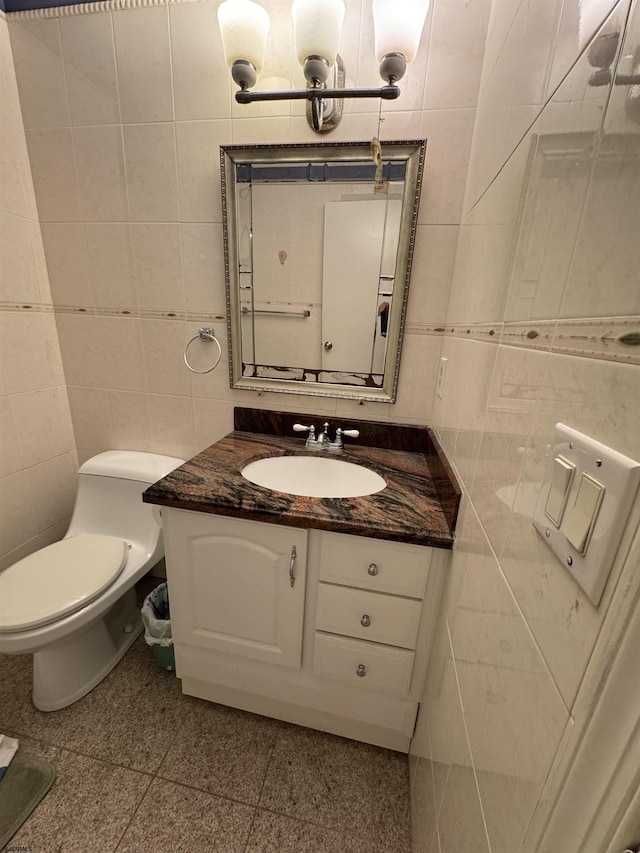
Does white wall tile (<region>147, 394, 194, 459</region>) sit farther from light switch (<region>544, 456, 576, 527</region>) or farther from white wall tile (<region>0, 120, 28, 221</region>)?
light switch (<region>544, 456, 576, 527</region>)

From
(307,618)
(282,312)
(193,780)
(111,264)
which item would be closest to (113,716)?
(193,780)

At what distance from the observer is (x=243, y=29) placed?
87 cm

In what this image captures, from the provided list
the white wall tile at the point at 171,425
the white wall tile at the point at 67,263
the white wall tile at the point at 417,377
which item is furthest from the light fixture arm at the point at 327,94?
the white wall tile at the point at 171,425

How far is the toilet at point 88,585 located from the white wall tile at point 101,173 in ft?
3.00

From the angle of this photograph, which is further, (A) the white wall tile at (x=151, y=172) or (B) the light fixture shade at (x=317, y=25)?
(A) the white wall tile at (x=151, y=172)

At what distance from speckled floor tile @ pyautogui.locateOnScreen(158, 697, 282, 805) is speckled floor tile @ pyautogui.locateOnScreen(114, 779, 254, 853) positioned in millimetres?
26

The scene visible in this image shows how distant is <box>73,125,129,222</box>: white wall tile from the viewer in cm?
117

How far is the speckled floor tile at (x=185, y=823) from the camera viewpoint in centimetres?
86

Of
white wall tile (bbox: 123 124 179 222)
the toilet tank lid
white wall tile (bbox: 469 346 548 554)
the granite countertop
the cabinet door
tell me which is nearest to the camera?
white wall tile (bbox: 469 346 548 554)

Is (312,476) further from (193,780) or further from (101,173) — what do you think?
(101,173)

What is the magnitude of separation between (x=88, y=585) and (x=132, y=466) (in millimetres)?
449

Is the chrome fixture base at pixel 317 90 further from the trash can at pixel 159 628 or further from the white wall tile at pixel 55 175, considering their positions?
the trash can at pixel 159 628

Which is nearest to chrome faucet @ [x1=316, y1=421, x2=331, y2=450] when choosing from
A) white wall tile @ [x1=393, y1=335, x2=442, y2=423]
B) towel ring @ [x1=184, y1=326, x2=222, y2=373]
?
white wall tile @ [x1=393, y1=335, x2=442, y2=423]

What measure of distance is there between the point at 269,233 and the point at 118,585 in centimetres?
127
